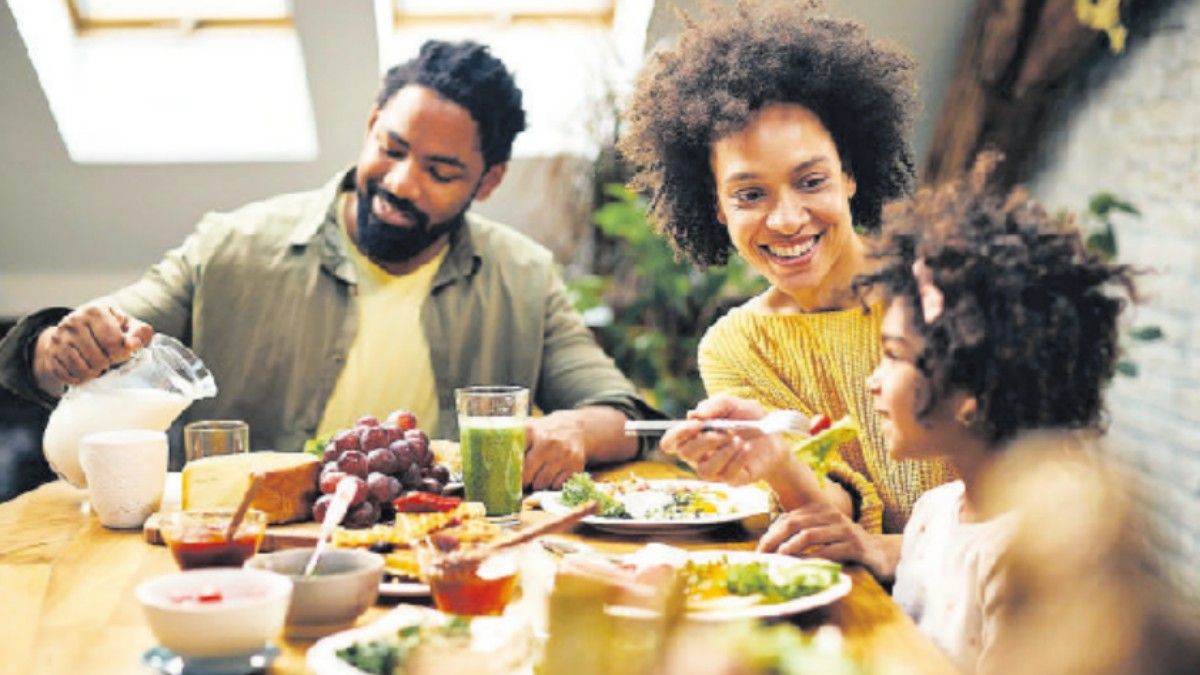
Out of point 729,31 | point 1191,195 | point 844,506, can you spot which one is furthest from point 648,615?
point 1191,195

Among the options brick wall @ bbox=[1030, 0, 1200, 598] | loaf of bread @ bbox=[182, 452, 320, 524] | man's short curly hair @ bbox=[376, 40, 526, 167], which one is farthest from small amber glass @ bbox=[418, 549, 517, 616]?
brick wall @ bbox=[1030, 0, 1200, 598]

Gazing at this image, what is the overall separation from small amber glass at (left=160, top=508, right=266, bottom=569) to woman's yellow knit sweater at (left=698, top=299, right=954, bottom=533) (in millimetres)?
987

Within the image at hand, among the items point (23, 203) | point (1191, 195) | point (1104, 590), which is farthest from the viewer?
point (23, 203)

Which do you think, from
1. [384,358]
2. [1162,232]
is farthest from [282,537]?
[1162,232]

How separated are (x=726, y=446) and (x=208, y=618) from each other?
0.83 metres

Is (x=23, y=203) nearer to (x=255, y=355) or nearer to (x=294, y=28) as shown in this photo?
(x=294, y=28)

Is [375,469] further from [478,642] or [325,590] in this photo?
[478,642]

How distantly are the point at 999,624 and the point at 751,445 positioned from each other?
51 cm

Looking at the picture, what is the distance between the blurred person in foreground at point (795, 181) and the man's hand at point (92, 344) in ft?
3.08

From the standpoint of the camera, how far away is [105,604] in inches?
65.9

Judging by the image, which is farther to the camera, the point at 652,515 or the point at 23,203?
the point at 23,203

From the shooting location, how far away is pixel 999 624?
152cm

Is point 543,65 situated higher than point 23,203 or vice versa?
point 543,65

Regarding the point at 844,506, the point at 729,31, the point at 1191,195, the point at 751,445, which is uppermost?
the point at 729,31
